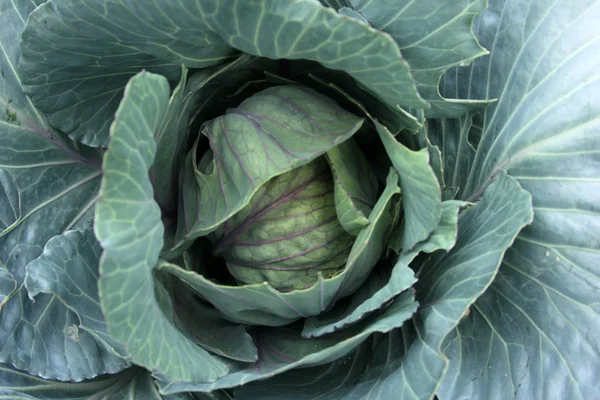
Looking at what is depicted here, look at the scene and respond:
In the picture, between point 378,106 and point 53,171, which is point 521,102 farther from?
point 53,171

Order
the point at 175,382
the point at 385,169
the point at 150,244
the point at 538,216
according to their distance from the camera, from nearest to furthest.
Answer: the point at 150,244 < the point at 175,382 < the point at 538,216 < the point at 385,169

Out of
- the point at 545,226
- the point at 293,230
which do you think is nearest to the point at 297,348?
the point at 293,230

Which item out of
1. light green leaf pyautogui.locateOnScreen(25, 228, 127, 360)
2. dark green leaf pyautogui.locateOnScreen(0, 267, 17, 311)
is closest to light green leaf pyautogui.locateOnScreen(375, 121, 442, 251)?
light green leaf pyautogui.locateOnScreen(25, 228, 127, 360)

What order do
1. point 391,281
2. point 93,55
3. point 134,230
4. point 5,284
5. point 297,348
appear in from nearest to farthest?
point 134,230
point 391,281
point 93,55
point 297,348
point 5,284

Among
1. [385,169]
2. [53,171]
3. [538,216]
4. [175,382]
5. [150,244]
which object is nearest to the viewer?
[150,244]

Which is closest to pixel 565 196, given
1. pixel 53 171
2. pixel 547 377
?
pixel 547 377

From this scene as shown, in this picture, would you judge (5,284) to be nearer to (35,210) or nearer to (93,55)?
(35,210)

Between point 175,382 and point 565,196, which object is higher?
point 565,196
